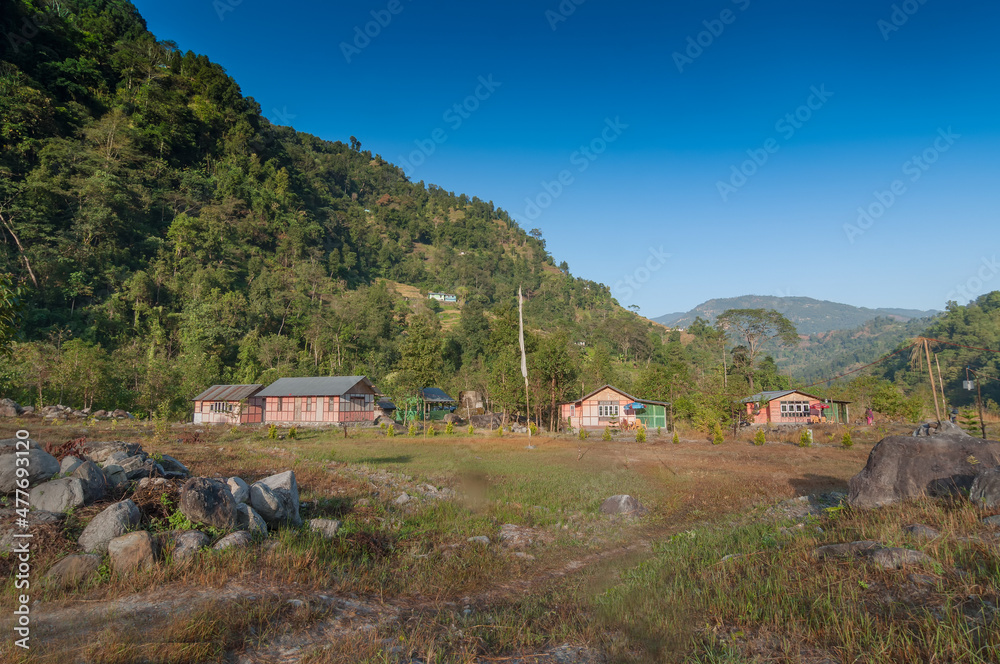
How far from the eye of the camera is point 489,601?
6238mm

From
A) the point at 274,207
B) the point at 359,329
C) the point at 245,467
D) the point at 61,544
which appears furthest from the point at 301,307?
the point at 61,544

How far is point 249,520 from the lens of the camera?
7473mm

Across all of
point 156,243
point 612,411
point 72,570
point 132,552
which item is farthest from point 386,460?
point 156,243

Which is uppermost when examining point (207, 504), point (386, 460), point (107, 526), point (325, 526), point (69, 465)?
point (69, 465)

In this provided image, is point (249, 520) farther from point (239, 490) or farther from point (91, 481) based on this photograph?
point (91, 481)

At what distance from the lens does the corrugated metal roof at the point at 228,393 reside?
4541 centimetres

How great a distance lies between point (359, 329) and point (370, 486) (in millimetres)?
65804

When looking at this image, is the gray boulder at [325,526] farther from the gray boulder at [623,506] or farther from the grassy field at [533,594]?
the gray boulder at [623,506]

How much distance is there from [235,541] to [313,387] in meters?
43.2

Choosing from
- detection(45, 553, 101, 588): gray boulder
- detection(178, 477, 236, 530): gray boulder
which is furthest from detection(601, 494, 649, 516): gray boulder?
detection(45, 553, 101, 588): gray boulder

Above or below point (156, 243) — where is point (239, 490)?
below

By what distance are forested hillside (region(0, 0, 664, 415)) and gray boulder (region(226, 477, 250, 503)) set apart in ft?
106

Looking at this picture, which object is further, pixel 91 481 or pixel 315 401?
pixel 315 401

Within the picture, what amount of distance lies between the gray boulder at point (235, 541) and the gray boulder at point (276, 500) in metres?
1.02
